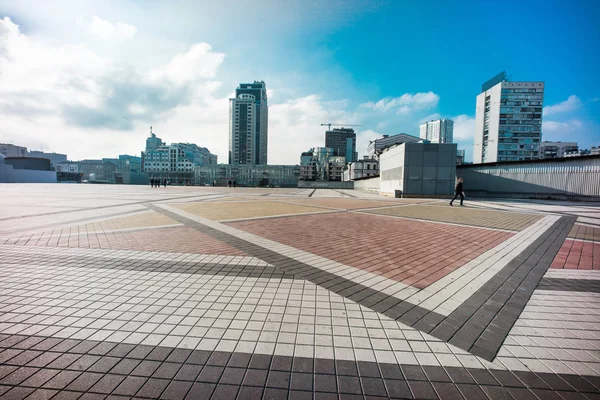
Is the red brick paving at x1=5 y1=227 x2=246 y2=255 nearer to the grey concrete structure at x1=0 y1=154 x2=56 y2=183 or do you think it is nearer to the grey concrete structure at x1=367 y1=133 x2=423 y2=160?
the grey concrete structure at x1=0 y1=154 x2=56 y2=183

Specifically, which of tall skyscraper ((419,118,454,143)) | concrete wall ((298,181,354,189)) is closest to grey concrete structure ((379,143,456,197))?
concrete wall ((298,181,354,189))

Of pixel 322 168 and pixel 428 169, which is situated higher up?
pixel 322 168

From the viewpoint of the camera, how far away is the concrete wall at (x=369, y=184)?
144 feet

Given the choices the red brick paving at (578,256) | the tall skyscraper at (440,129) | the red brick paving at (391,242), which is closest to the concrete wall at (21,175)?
the red brick paving at (391,242)

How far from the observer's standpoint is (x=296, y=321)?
3123 mm

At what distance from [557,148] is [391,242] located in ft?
554

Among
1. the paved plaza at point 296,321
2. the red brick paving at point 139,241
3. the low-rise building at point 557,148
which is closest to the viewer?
the paved plaza at point 296,321

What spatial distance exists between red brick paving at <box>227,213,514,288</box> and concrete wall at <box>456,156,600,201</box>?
24663 millimetres

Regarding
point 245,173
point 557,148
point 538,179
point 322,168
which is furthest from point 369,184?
point 557,148

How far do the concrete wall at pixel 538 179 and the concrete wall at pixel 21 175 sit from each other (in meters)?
96.9

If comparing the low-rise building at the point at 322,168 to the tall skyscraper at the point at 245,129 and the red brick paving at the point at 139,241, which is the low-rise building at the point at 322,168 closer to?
the tall skyscraper at the point at 245,129

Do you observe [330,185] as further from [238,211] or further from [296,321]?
[296,321]

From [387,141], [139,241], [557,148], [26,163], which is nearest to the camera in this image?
[139,241]

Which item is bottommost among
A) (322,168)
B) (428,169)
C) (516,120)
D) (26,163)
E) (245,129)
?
(428,169)
